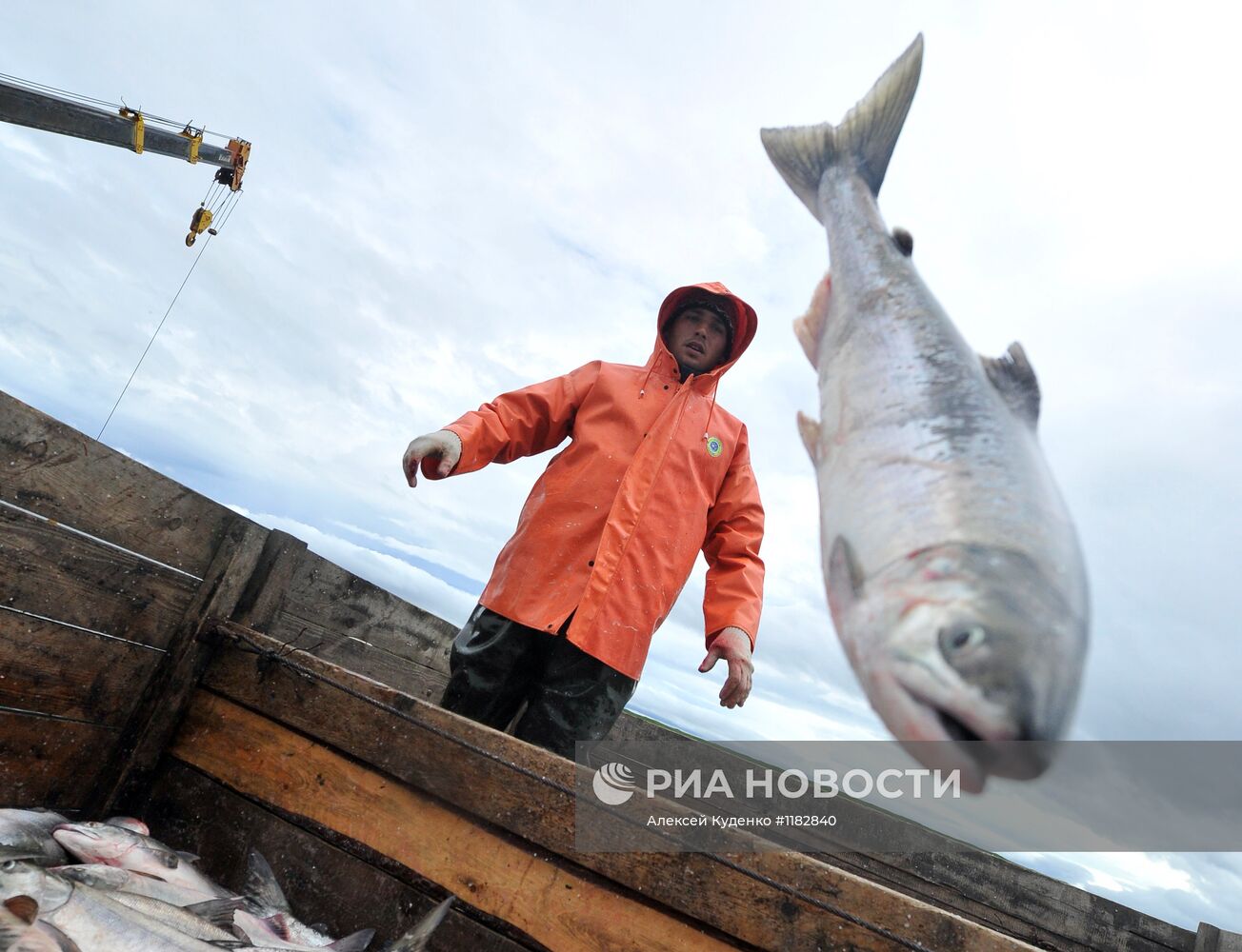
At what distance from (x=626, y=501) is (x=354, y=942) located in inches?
50.6

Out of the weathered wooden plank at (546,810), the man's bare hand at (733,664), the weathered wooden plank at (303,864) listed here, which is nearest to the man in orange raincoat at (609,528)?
the man's bare hand at (733,664)

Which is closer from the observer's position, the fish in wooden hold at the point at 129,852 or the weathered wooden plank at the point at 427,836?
the weathered wooden plank at the point at 427,836

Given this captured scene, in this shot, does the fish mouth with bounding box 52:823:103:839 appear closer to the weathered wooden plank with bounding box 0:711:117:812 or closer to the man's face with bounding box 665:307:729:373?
the weathered wooden plank with bounding box 0:711:117:812

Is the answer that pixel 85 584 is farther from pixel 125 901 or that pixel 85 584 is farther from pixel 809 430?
pixel 809 430

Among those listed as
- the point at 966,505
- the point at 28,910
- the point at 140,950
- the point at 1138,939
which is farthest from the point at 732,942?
the point at 1138,939

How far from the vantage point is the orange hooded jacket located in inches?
87.0

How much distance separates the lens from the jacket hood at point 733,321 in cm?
252

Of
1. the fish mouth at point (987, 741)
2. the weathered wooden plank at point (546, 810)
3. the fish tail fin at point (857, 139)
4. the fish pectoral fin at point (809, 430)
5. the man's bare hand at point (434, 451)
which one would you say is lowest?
the weathered wooden plank at point (546, 810)

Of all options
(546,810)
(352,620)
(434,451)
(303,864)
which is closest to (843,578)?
(546,810)

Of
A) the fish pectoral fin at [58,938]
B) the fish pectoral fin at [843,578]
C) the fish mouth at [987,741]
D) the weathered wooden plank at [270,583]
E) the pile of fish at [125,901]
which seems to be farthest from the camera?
the weathered wooden plank at [270,583]

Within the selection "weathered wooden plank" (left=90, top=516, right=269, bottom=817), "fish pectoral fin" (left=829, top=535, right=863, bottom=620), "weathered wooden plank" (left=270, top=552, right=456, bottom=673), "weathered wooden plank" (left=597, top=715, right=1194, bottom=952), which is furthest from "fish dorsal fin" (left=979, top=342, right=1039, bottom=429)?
"weathered wooden plank" (left=597, top=715, right=1194, bottom=952)

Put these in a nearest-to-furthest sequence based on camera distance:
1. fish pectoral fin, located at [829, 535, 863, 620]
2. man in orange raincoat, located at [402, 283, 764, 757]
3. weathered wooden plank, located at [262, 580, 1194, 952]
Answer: fish pectoral fin, located at [829, 535, 863, 620], man in orange raincoat, located at [402, 283, 764, 757], weathered wooden plank, located at [262, 580, 1194, 952]

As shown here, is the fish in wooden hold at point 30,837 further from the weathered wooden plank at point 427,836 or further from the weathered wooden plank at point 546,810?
the weathered wooden plank at point 546,810

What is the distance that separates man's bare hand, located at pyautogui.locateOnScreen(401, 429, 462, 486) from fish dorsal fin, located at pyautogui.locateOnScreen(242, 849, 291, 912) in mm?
1020
